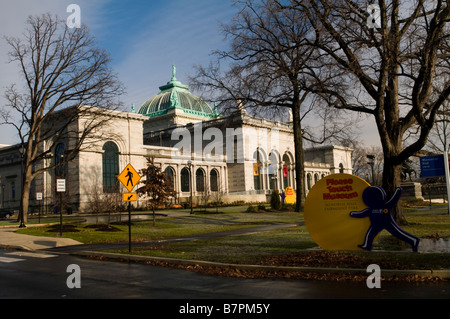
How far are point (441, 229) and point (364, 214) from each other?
28.0ft

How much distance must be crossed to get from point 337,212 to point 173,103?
262ft

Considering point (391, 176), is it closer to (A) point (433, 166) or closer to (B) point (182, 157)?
(A) point (433, 166)

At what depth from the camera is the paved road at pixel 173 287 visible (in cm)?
812

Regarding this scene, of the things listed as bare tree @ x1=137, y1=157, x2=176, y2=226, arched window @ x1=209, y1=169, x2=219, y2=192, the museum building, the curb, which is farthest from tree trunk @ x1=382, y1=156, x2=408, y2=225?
arched window @ x1=209, y1=169, x2=219, y2=192

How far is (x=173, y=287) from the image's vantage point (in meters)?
9.16

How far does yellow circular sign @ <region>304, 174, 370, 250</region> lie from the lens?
12.8 meters

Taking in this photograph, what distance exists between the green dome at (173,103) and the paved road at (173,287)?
7798 cm

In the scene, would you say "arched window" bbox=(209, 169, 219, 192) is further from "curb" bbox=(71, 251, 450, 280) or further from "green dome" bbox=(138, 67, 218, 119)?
"curb" bbox=(71, 251, 450, 280)

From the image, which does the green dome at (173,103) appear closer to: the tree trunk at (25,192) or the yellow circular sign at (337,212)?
the tree trunk at (25,192)

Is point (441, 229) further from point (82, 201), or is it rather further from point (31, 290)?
point (82, 201)

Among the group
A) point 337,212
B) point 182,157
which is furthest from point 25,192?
point 182,157

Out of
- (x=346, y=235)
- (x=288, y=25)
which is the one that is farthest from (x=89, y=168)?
(x=346, y=235)

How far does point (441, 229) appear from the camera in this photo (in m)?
18.9

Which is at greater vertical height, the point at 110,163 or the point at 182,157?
the point at 182,157
